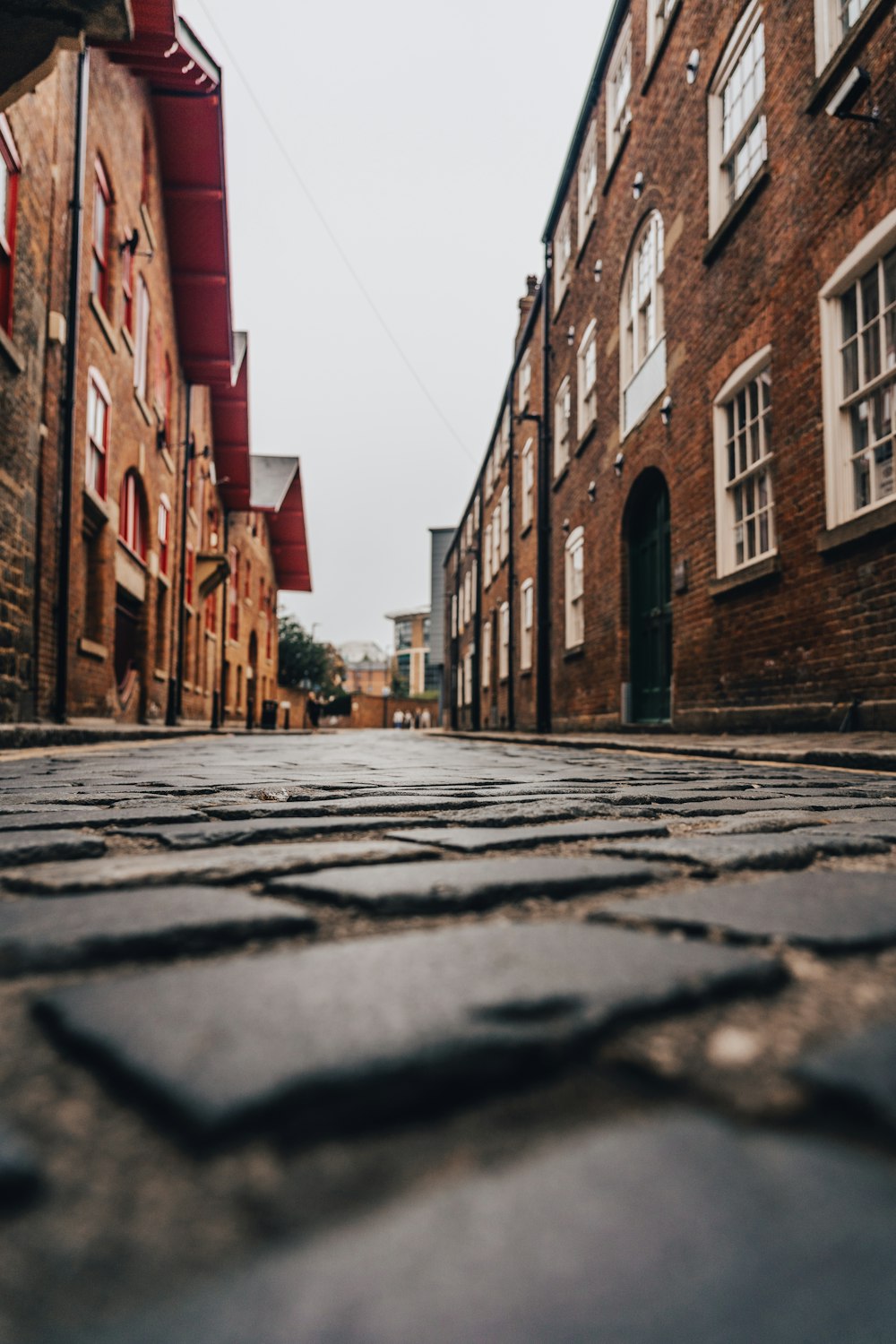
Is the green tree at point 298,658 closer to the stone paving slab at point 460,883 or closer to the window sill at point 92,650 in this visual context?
the window sill at point 92,650

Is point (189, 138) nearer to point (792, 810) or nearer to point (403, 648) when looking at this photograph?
point (792, 810)

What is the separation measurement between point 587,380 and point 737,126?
589 cm

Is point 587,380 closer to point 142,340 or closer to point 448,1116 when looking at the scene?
point 142,340

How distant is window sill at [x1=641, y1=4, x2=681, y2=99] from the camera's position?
32.1ft

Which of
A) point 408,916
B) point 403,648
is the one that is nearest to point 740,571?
point 408,916

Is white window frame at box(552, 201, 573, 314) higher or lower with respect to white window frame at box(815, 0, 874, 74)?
higher

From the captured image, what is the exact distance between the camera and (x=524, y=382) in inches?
796

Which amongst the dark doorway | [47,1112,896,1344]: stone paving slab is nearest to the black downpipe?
the dark doorway

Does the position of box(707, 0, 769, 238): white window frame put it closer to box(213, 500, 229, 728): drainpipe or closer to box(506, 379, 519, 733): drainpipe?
box(506, 379, 519, 733): drainpipe

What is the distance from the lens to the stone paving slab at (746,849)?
1.61m

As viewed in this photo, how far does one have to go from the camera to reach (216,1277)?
423mm

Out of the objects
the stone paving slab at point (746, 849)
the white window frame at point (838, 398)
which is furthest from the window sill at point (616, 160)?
the stone paving slab at point (746, 849)

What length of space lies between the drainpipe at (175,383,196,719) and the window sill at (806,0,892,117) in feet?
42.6

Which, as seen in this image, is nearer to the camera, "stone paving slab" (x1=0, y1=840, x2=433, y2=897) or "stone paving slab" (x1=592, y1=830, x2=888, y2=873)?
Result: "stone paving slab" (x1=0, y1=840, x2=433, y2=897)
